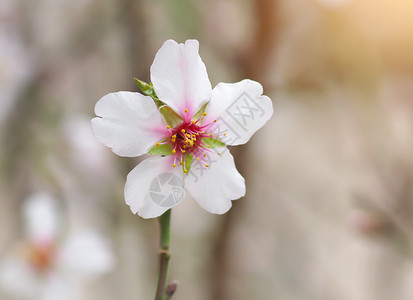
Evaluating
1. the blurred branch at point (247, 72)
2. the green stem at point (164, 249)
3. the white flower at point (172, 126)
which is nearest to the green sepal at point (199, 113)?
the white flower at point (172, 126)

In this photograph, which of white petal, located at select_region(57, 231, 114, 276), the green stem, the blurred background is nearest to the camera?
the green stem

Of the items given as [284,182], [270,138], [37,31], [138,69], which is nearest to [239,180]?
[138,69]

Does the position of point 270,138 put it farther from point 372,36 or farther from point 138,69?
point 138,69

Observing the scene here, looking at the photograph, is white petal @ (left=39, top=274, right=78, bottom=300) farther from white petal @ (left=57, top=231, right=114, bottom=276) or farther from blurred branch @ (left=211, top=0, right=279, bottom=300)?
blurred branch @ (left=211, top=0, right=279, bottom=300)

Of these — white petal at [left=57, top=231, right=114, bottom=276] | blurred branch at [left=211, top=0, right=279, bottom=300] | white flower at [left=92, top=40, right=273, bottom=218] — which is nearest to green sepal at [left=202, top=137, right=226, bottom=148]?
white flower at [left=92, top=40, right=273, bottom=218]

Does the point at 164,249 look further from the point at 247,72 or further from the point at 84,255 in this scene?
the point at 247,72

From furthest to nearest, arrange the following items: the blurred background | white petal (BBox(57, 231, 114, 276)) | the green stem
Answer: the blurred background, white petal (BBox(57, 231, 114, 276)), the green stem

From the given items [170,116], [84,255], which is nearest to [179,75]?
[170,116]
